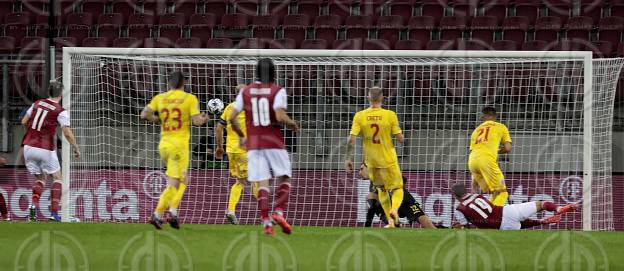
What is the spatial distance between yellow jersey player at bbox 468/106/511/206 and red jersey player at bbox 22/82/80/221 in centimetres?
471

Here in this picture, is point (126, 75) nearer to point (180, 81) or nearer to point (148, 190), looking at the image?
point (148, 190)

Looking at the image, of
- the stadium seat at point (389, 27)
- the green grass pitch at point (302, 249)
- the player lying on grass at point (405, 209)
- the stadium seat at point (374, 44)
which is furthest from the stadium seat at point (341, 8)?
the green grass pitch at point (302, 249)

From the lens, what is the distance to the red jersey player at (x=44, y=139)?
12.2m

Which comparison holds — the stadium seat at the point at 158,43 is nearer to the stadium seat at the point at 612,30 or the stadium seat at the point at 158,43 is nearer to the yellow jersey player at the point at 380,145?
the yellow jersey player at the point at 380,145

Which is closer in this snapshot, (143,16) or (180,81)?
(180,81)

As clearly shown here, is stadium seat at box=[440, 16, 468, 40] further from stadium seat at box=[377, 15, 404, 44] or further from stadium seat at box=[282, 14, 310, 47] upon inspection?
stadium seat at box=[282, 14, 310, 47]

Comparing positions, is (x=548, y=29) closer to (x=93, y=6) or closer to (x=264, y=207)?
(x=93, y=6)

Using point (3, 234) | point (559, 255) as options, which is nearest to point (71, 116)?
point (3, 234)

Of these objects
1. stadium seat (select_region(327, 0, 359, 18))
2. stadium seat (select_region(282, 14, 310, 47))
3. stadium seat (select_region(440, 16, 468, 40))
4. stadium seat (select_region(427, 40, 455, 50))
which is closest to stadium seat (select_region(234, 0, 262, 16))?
stadium seat (select_region(282, 14, 310, 47))

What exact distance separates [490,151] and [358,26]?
19.3 feet

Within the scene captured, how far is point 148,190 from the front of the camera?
1459cm

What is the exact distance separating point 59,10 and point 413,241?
11368mm

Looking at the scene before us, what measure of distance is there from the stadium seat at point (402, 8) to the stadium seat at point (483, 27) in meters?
1.22

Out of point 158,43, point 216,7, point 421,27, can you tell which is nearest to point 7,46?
point 158,43
